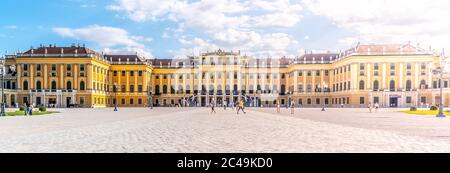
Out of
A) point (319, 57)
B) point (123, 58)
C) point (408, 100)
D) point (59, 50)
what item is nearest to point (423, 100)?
point (408, 100)

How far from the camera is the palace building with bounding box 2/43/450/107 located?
71.2 metres

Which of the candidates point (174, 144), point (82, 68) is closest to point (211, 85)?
point (82, 68)

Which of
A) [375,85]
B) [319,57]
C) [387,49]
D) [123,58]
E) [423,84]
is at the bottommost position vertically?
[375,85]

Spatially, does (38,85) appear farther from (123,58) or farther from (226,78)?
(226,78)

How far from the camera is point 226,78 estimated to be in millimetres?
91562

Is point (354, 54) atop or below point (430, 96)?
atop

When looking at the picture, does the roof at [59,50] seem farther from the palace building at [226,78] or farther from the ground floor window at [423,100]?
the ground floor window at [423,100]

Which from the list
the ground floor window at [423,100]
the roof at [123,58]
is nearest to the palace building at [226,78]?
the roof at [123,58]

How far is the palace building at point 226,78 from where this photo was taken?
7119 centimetres

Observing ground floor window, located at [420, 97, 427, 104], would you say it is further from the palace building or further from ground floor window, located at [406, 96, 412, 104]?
ground floor window, located at [406, 96, 412, 104]
